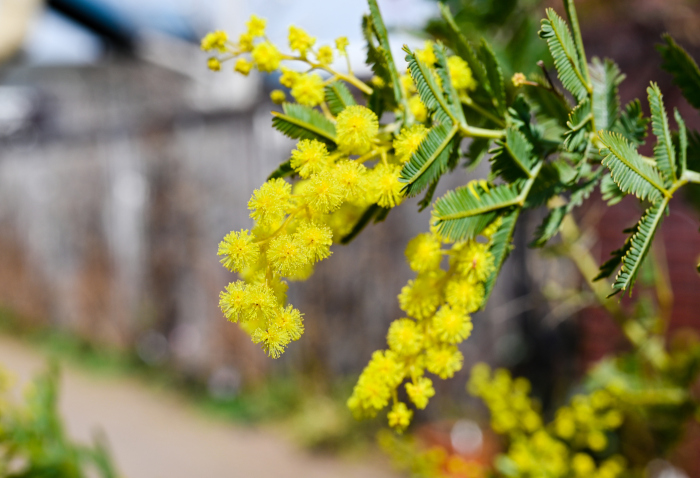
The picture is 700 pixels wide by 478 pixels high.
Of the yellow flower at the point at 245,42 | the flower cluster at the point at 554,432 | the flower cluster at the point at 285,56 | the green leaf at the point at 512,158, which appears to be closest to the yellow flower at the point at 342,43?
the flower cluster at the point at 285,56

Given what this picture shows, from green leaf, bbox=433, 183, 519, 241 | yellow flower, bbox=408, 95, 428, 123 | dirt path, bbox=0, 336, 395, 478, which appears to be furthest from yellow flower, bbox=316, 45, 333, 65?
dirt path, bbox=0, 336, 395, 478

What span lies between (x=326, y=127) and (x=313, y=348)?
3.12 metres

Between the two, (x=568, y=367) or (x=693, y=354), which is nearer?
(x=693, y=354)

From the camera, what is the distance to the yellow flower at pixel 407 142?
19.9 inches

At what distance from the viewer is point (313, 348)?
3.54 m

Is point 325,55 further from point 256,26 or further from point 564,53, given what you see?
point 564,53

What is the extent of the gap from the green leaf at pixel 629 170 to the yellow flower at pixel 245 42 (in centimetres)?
39

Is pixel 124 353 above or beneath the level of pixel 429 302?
beneath

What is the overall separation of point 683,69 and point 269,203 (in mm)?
523

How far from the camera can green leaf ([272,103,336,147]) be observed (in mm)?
538

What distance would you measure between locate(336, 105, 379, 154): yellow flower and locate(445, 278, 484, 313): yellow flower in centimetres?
17

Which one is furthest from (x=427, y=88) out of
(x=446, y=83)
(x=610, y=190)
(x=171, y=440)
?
(x=171, y=440)

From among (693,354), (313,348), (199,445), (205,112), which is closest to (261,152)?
(205,112)

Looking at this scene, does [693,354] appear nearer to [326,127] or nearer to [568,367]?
[326,127]
